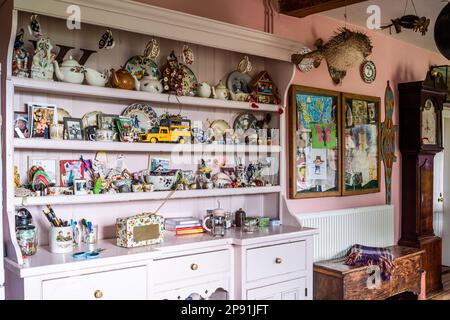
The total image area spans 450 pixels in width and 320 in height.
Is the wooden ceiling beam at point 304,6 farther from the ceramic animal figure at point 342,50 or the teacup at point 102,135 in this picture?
the teacup at point 102,135

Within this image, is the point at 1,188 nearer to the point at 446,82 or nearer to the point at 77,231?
the point at 77,231

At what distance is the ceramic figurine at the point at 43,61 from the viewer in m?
2.05

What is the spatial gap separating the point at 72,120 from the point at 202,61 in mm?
949

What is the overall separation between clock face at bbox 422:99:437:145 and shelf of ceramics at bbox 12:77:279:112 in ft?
7.88

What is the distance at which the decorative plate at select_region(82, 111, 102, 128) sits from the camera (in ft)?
7.67

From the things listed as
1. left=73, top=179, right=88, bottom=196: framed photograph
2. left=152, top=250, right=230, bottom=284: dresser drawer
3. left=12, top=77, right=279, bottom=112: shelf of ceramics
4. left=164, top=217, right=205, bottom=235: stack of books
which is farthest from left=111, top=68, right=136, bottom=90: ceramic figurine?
left=152, top=250, right=230, bottom=284: dresser drawer

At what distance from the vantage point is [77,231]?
225 cm

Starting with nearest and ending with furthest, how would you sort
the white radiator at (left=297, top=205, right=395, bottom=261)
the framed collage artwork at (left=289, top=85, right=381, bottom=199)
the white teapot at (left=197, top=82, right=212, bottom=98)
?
1. the white teapot at (left=197, top=82, right=212, bottom=98)
2. the framed collage artwork at (left=289, top=85, right=381, bottom=199)
3. the white radiator at (left=297, top=205, right=395, bottom=261)

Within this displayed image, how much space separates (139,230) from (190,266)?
0.32 metres

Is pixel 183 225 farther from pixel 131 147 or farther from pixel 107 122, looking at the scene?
pixel 107 122

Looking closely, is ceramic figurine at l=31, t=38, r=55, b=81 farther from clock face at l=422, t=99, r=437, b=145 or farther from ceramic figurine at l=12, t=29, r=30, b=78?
clock face at l=422, t=99, r=437, b=145

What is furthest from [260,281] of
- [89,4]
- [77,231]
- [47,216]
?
[89,4]

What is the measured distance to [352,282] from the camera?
3.23m

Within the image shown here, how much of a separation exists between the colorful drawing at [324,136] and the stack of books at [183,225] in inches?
54.7
